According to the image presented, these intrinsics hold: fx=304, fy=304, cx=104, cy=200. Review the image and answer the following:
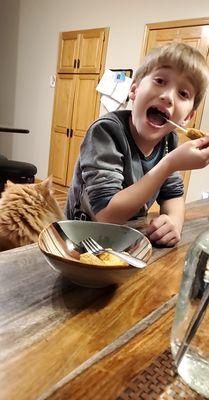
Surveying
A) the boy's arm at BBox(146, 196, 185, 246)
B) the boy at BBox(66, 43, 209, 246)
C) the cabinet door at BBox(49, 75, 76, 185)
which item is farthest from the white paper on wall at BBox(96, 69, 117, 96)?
the boy's arm at BBox(146, 196, 185, 246)

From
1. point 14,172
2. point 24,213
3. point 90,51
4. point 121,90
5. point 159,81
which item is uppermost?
point 90,51

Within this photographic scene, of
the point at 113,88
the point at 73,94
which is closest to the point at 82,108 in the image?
the point at 73,94

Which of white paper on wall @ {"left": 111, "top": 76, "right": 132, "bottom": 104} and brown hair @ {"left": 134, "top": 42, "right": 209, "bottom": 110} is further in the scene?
white paper on wall @ {"left": 111, "top": 76, "right": 132, "bottom": 104}

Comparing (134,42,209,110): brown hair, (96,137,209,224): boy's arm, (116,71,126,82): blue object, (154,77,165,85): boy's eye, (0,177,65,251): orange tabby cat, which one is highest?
(116,71,126,82): blue object

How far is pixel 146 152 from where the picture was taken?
3.59 feet

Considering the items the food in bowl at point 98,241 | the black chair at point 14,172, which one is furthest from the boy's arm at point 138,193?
the black chair at point 14,172

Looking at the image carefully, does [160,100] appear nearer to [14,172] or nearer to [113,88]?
[14,172]

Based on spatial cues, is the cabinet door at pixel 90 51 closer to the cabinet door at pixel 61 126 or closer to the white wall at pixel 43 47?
the white wall at pixel 43 47

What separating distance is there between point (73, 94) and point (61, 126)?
477mm

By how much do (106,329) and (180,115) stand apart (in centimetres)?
77

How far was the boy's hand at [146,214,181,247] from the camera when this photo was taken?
75cm

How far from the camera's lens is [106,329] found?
0.41 metres

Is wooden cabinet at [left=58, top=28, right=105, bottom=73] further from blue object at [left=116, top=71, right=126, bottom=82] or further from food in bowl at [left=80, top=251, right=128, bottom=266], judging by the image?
food in bowl at [left=80, top=251, right=128, bottom=266]

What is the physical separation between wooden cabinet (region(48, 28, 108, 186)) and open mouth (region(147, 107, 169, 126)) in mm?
3007
